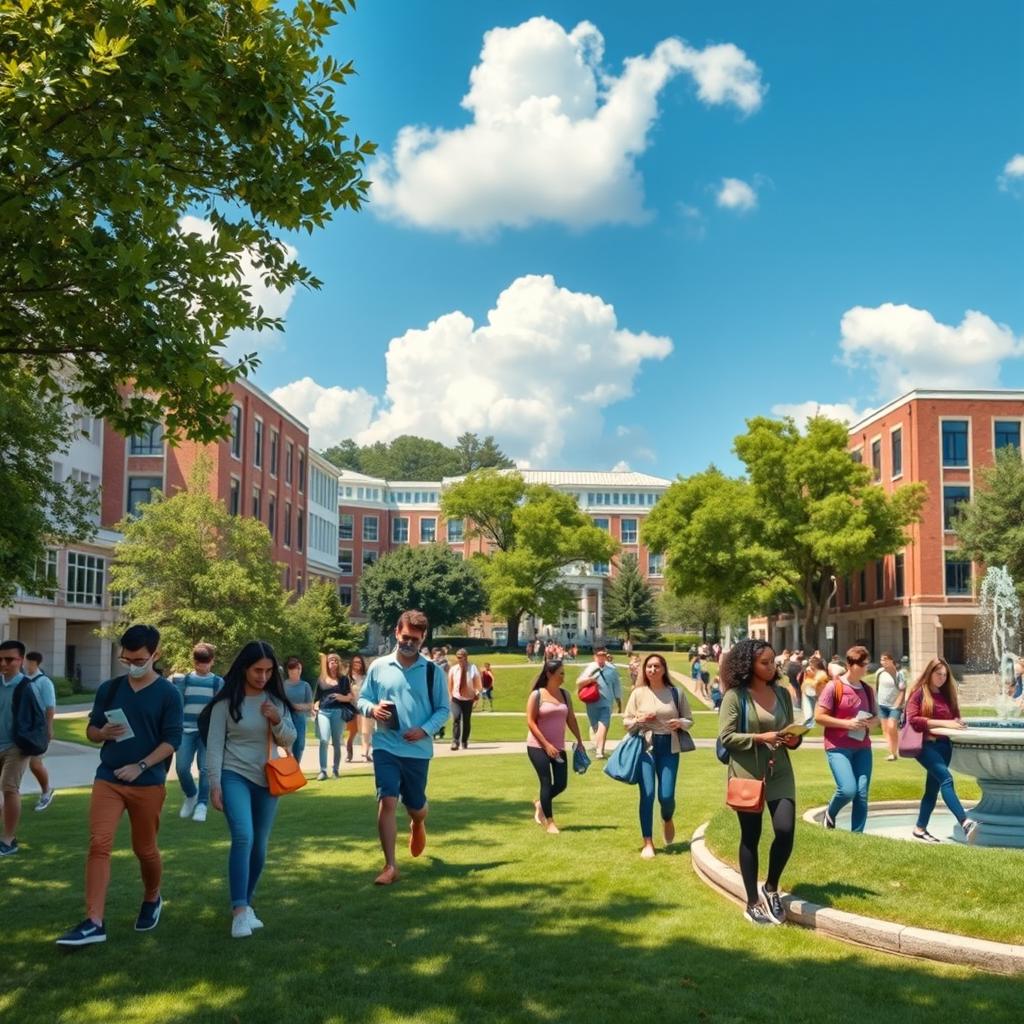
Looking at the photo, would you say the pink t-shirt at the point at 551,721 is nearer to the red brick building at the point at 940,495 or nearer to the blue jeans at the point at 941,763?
the blue jeans at the point at 941,763

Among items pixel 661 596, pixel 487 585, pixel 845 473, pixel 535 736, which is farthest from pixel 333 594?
pixel 535 736

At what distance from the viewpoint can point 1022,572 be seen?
161ft

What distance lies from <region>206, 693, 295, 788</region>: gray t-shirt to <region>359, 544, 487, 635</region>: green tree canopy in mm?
67338

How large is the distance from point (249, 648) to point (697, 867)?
3.98m

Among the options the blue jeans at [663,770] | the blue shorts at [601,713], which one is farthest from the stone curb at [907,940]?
the blue shorts at [601,713]

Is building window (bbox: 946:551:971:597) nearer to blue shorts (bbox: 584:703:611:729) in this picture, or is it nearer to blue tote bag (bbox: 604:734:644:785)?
blue shorts (bbox: 584:703:611:729)

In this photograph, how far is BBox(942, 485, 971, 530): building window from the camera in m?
54.8

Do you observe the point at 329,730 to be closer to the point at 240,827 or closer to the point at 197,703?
the point at 197,703

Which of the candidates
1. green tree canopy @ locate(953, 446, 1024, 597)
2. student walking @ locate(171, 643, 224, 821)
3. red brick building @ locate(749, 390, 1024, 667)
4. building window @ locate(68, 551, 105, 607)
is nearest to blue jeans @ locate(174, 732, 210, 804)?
student walking @ locate(171, 643, 224, 821)

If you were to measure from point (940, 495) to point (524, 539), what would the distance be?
27989 mm

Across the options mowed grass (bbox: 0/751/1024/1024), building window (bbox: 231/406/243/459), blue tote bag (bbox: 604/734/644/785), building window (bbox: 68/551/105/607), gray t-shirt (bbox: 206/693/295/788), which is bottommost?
mowed grass (bbox: 0/751/1024/1024)

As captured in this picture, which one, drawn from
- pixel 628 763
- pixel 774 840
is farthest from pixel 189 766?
pixel 774 840

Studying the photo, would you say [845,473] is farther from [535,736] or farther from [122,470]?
[535,736]

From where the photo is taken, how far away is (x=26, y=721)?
9.26 meters
